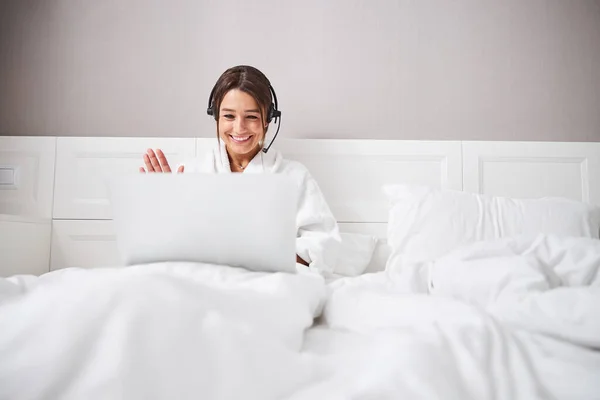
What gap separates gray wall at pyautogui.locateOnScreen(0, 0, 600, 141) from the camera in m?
2.13

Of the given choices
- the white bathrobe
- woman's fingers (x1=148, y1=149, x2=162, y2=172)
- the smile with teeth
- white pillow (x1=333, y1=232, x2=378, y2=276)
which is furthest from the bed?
the smile with teeth

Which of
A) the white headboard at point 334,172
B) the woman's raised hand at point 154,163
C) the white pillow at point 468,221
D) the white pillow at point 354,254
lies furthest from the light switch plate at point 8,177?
the white pillow at point 468,221

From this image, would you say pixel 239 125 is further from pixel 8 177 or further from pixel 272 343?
pixel 272 343

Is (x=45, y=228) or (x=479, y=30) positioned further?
(x=479, y=30)

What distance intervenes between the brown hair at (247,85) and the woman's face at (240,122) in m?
0.01

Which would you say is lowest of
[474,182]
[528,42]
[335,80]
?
[474,182]

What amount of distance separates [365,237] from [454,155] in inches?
22.0

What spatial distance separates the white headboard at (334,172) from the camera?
199 cm

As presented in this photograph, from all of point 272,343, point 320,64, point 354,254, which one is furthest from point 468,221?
point 272,343

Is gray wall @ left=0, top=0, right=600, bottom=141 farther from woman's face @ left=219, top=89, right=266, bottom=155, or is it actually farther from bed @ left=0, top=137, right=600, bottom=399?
bed @ left=0, top=137, right=600, bottom=399

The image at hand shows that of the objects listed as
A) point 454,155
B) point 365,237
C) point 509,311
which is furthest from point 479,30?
point 509,311

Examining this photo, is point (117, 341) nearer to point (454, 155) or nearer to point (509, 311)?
point (509, 311)

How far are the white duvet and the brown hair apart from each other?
112cm

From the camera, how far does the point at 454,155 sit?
2004 mm
